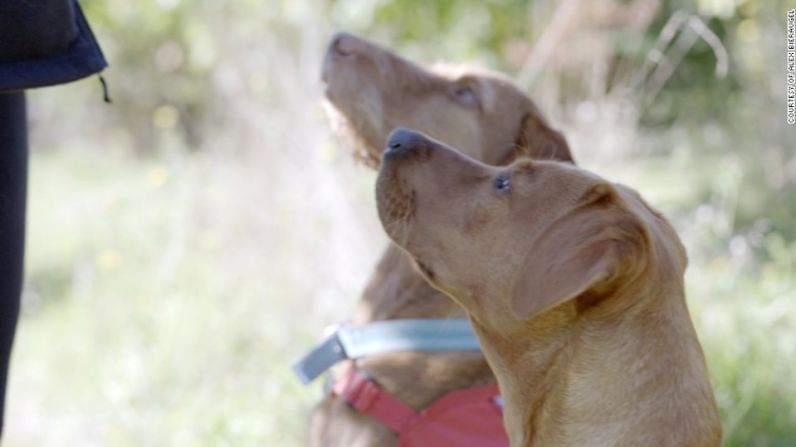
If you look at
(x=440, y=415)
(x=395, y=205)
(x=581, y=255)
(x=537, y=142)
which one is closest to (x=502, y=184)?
(x=395, y=205)

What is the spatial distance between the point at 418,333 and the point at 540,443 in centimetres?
94

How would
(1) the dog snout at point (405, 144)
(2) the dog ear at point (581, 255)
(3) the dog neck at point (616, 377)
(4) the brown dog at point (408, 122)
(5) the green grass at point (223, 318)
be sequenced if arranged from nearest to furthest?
(2) the dog ear at point (581, 255), (3) the dog neck at point (616, 377), (1) the dog snout at point (405, 144), (4) the brown dog at point (408, 122), (5) the green grass at point (223, 318)

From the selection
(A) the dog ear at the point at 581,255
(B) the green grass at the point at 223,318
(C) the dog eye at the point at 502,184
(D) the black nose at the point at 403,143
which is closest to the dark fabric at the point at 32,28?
(D) the black nose at the point at 403,143

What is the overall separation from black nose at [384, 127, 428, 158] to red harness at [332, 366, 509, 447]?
0.80 m

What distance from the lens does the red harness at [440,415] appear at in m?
3.51

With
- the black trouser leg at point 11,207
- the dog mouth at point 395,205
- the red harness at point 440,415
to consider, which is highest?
the dog mouth at point 395,205

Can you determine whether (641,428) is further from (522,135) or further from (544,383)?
(522,135)

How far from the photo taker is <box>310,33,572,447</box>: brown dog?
389 cm

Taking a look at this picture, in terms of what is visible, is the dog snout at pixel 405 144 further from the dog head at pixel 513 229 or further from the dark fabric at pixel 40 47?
the dark fabric at pixel 40 47

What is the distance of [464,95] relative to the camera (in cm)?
426

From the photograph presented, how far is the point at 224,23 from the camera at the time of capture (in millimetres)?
8320

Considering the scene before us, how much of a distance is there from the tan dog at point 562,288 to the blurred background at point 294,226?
178 cm

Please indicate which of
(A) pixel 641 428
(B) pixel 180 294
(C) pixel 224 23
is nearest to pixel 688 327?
(A) pixel 641 428

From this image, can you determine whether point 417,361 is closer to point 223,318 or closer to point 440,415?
point 440,415
